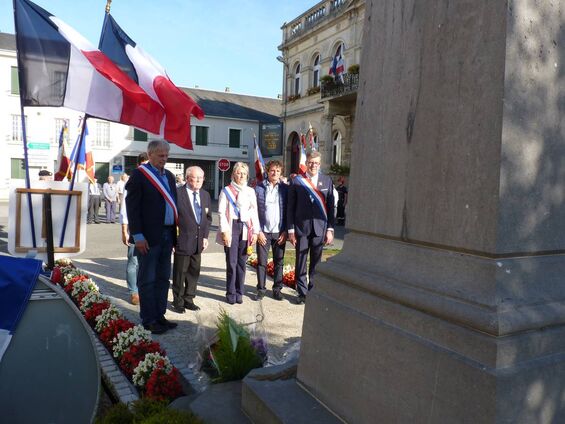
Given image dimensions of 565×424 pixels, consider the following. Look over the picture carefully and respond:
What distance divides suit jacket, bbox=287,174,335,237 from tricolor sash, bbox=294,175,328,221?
30 millimetres

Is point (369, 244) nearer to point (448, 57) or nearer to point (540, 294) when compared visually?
point (540, 294)

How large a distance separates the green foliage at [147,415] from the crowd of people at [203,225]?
2053mm

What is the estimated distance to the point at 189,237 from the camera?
5.60 m

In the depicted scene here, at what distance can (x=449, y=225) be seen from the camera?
2029 millimetres

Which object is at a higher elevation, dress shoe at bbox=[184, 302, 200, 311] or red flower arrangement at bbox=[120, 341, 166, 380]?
red flower arrangement at bbox=[120, 341, 166, 380]

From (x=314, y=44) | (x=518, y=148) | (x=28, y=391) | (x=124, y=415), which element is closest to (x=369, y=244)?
Result: (x=518, y=148)

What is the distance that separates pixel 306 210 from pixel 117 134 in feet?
118

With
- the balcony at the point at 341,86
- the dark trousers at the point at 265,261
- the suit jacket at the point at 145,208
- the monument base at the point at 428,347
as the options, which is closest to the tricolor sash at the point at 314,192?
the dark trousers at the point at 265,261

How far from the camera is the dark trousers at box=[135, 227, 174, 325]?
15.6ft

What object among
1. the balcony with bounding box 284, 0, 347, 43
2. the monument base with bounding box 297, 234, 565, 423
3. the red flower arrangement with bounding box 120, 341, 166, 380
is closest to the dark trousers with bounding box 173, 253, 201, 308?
the red flower arrangement with bounding box 120, 341, 166, 380

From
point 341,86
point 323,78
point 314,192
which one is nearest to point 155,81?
point 314,192

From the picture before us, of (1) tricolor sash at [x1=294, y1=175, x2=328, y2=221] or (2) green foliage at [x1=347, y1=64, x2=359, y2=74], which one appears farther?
(2) green foliage at [x1=347, y1=64, x2=359, y2=74]

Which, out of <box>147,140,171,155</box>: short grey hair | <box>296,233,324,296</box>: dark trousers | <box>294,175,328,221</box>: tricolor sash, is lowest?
<box>296,233,324,296</box>: dark trousers

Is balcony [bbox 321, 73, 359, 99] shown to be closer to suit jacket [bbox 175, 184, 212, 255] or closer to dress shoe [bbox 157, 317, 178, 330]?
suit jacket [bbox 175, 184, 212, 255]
